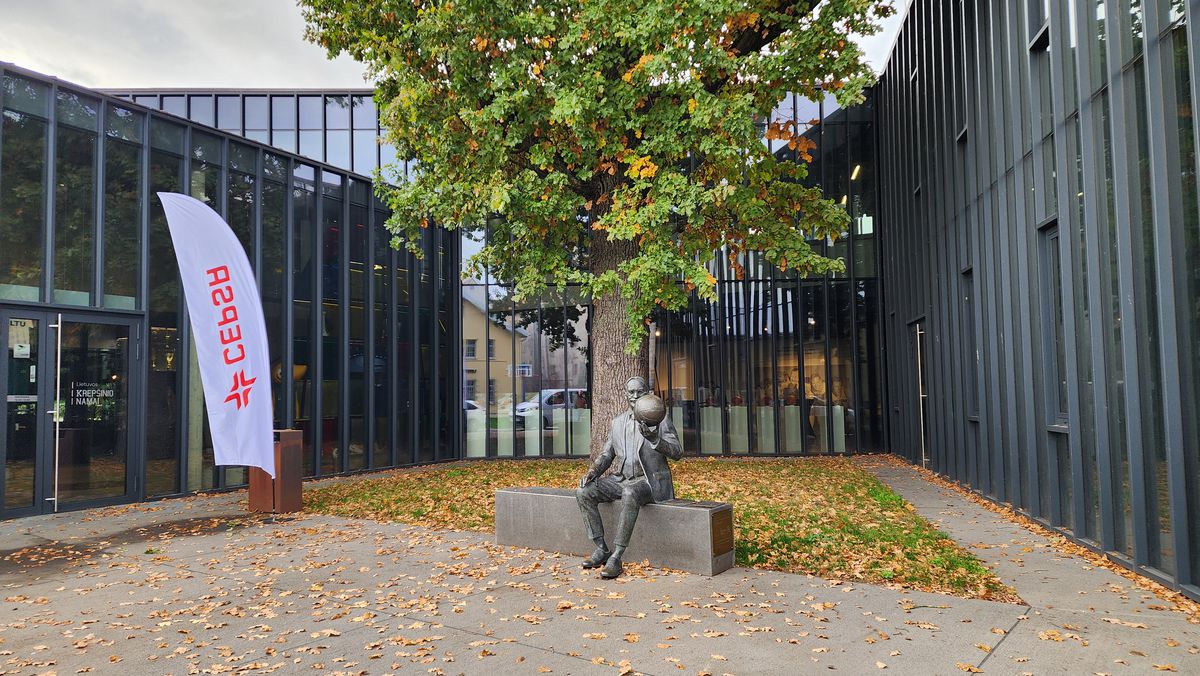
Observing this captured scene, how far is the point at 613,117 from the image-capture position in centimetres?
1104

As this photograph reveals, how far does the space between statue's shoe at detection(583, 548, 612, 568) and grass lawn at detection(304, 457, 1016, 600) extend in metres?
0.80

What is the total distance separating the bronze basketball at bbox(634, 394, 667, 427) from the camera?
728 centimetres

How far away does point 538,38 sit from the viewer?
1148 centimetres

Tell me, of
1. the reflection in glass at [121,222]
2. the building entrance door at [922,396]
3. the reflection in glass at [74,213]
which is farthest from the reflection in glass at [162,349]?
the building entrance door at [922,396]

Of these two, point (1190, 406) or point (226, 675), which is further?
point (1190, 406)

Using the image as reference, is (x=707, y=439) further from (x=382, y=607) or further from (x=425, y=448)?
(x=382, y=607)

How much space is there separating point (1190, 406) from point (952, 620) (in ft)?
8.80

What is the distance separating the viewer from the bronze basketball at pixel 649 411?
23.9ft

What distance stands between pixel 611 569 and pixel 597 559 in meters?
0.41

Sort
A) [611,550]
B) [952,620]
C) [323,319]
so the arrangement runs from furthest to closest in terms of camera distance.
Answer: [323,319] < [611,550] < [952,620]

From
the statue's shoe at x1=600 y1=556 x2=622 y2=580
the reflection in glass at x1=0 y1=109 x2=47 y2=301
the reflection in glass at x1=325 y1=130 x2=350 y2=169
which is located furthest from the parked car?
the statue's shoe at x1=600 y1=556 x2=622 y2=580

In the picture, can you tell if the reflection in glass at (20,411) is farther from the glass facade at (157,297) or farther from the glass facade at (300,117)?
the glass facade at (300,117)

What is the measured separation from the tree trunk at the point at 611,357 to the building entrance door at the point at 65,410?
7.49 metres

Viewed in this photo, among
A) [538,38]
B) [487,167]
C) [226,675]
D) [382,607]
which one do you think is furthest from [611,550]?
[538,38]
